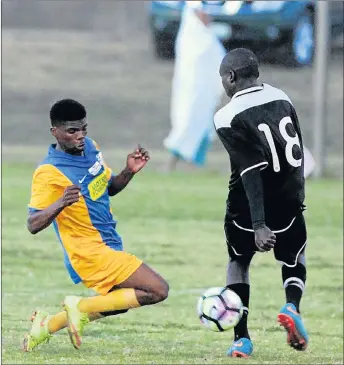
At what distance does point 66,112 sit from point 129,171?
1.84 feet

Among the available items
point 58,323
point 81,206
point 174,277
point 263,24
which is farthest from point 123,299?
point 263,24

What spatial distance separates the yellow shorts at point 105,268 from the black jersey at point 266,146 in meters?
0.73

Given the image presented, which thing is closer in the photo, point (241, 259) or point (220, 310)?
point (220, 310)

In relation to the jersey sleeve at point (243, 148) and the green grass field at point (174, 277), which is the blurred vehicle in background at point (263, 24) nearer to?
the green grass field at point (174, 277)

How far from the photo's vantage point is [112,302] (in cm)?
779

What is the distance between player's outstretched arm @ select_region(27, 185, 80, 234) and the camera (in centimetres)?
725

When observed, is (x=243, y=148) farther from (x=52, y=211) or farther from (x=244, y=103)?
(x=52, y=211)

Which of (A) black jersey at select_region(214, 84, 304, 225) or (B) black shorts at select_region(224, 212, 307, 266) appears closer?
(A) black jersey at select_region(214, 84, 304, 225)

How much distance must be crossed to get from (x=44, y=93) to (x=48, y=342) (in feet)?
44.6

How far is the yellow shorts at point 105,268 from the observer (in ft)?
25.6

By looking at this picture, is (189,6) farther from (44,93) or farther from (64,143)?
(64,143)

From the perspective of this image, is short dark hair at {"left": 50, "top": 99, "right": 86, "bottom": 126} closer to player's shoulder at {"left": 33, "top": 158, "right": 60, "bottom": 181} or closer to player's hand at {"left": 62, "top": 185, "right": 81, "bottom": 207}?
player's shoulder at {"left": 33, "top": 158, "right": 60, "bottom": 181}

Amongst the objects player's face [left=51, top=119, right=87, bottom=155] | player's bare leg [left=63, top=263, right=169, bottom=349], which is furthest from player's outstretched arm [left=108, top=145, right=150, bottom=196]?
player's bare leg [left=63, top=263, right=169, bottom=349]

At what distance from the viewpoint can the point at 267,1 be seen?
73.3ft
